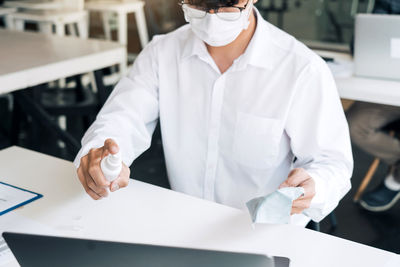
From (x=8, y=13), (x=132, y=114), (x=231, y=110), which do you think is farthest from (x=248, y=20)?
(x=8, y=13)

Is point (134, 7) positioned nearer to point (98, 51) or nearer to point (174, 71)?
point (98, 51)

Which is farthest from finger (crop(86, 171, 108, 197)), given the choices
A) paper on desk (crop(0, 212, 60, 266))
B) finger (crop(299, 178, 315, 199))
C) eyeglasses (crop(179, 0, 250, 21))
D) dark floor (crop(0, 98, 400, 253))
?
dark floor (crop(0, 98, 400, 253))

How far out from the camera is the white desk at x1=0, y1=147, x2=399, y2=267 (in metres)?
0.84

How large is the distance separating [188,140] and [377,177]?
1745mm

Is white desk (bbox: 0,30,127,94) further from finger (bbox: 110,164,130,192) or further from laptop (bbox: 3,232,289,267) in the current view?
laptop (bbox: 3,232,289,267)

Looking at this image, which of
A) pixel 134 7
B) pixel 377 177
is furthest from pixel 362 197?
pixel 134 7

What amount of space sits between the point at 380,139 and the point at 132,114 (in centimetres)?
141

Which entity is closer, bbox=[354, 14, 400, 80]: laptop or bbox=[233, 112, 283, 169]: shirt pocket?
bbox=[233, 112, 283, 169]: shirt pocket

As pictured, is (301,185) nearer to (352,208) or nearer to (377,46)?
(377,46)

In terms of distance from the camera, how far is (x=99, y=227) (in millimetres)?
930

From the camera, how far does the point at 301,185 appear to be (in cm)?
97

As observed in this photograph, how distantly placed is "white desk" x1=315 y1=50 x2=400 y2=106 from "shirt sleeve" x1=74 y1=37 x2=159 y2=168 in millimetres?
822

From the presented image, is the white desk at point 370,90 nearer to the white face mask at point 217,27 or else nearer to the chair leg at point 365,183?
the chair leg at point 365,183

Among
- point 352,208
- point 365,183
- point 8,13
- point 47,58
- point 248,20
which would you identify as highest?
point 248,20
